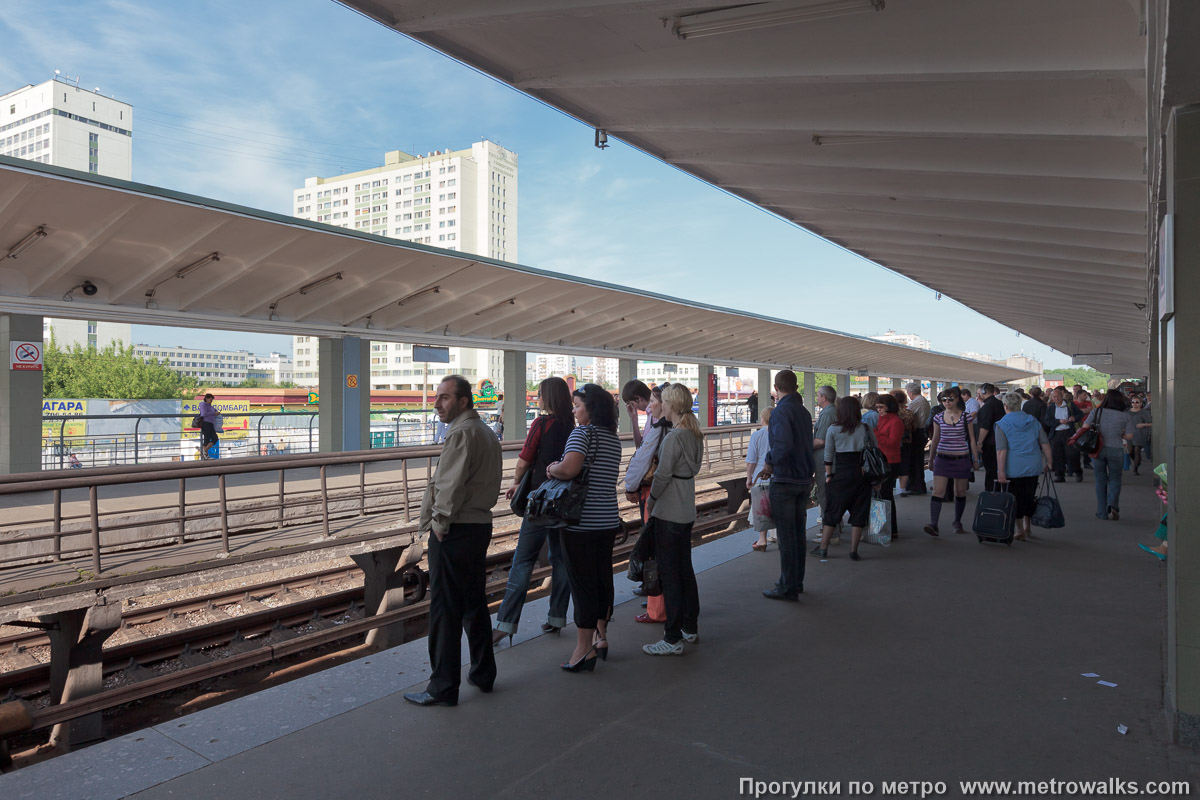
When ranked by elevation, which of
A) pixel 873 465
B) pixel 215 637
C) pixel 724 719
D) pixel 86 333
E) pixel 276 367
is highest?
pixel 86 333

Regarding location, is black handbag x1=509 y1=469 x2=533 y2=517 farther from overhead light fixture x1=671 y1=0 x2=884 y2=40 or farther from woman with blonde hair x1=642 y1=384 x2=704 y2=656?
overhead light fixture x1=671 y1=0 x2=884 y2=40

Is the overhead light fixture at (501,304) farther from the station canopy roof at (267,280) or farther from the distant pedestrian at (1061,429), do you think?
the distant pedestrian at (1061,429)

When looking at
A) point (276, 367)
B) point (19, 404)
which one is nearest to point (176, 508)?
point (19, 404)

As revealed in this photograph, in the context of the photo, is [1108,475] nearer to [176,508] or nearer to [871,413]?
[871,413]

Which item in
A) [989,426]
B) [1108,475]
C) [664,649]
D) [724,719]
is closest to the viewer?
[724,719]

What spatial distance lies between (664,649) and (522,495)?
124cm

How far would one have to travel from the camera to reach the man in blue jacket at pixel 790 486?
549 centimetres

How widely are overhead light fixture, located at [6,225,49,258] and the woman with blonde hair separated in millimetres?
9244

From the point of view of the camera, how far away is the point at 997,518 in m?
7.55

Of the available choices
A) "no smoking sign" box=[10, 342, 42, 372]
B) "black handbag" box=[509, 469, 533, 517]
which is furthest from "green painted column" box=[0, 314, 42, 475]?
"black handbag" box=[509, 469, 533, 517]

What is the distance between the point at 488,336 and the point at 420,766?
47.8 ft

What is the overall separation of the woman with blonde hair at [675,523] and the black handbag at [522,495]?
0.75 metres

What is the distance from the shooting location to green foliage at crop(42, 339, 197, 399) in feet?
203

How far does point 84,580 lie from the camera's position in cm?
661
